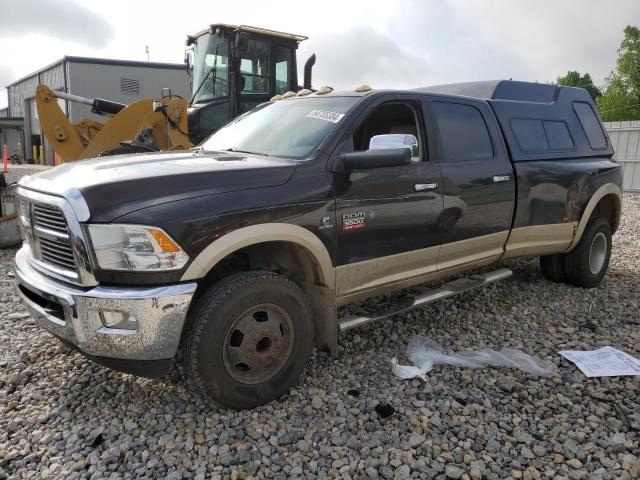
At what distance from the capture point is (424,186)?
3.73m

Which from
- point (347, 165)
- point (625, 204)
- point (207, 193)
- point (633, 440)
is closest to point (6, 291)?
point (207, 193)

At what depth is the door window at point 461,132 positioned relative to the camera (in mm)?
4043

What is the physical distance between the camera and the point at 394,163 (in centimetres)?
328

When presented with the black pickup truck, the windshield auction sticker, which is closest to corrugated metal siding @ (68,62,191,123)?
the black pickup truck

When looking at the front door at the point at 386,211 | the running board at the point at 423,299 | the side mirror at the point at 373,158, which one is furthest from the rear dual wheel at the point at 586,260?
the side mirror at the point at 373,158

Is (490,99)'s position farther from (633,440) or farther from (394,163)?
(633,440)

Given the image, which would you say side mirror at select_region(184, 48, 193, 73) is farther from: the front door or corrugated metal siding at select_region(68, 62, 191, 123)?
corrugated metal siding at select_region(68, 62, 191, 123)

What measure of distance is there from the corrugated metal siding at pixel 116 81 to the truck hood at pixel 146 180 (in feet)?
86.1

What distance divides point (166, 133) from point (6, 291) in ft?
11.9

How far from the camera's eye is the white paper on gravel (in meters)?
3.55

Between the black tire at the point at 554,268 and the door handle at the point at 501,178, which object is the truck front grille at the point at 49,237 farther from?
the black tire at the point at 554,268

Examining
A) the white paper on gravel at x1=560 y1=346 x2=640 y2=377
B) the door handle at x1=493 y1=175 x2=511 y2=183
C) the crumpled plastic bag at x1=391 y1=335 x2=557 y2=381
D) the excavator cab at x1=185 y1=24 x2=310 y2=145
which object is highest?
the excavator cab at x1=185 y1=24 x2=310 y2=145

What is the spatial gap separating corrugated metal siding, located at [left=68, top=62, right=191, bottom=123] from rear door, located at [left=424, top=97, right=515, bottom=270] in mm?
26048

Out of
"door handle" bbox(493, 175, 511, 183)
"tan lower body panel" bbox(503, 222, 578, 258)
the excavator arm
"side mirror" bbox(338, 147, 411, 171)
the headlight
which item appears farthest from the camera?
the excavator arm
